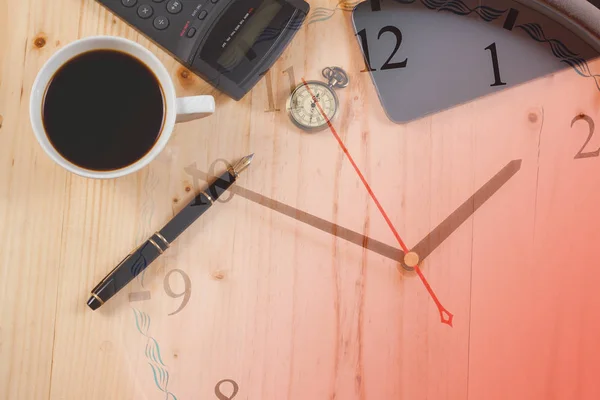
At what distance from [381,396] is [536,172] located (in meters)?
0.30

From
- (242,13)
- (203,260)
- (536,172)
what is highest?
(242,13)

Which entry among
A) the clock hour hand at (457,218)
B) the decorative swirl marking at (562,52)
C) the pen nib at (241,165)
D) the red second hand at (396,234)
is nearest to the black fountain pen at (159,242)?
the pen nib at (241,165)

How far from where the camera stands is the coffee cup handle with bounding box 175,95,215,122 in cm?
54

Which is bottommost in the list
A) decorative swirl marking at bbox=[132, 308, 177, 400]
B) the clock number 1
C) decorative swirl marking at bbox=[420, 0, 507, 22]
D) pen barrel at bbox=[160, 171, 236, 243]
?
decorative swirl marking at bbox=[132, 308, 177, 400]

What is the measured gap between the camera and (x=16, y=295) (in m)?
0.61

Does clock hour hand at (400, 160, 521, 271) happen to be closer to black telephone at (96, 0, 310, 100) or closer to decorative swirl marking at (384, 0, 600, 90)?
decorative swirl marking at (384, 0, 600, 90)

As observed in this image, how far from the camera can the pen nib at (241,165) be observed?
2.02ft

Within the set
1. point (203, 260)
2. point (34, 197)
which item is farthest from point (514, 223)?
point (34, 197)

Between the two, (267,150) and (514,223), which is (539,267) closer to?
(514,223)

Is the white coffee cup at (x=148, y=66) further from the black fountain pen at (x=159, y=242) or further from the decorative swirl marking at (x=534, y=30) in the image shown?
the decorative swirl marking at (x=534, y=30)
